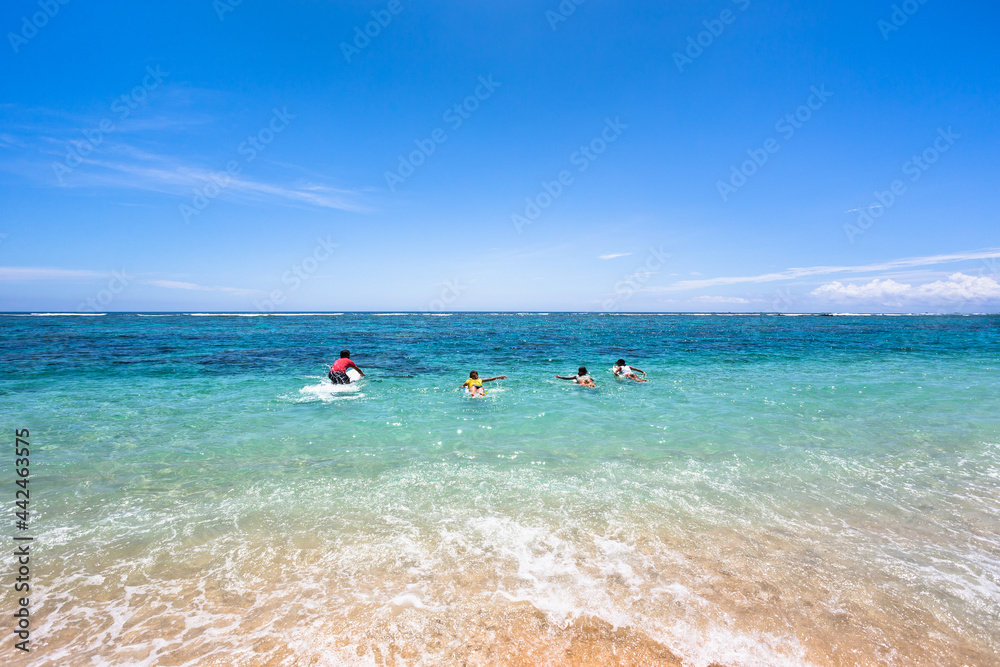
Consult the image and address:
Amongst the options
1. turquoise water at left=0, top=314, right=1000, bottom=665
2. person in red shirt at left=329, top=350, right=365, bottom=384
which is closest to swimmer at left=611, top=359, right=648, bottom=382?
turquoise water at left=0, top=314, right=1000, bottom=665

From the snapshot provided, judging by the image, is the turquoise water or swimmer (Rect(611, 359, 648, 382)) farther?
swimmer (Rect(611, 359, 648, 382))

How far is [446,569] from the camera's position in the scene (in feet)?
18.3

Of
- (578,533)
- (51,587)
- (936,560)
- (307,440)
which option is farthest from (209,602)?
(936,560)

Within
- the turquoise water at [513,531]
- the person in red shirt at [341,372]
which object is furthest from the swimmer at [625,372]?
the person in red shirt at [341,372]

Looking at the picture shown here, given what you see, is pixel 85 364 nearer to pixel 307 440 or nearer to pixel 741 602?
pixel 307 440

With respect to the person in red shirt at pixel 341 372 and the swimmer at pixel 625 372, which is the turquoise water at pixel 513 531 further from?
the swimmer at pixel 625 372

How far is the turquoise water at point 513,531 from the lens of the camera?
447 cm

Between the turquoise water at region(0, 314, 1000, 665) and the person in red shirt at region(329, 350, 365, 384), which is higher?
the person in red shirt at region(329, 350, 365, 384)

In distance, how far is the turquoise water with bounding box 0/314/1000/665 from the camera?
4.47 meters

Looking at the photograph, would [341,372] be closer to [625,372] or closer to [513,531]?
[625,372]

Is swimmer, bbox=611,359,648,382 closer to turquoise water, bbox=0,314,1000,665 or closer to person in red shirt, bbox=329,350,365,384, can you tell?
turquoise water, bbox=0,314,1000,665

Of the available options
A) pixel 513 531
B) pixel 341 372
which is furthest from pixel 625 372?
pixel 513 531

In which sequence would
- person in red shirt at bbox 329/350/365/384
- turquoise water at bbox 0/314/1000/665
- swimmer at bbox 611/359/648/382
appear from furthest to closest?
swimmer at bbox 611/359/648/382, person in red shirt at bbox 329/350/365/384, turquoise water at bbox 0/314/1000/665

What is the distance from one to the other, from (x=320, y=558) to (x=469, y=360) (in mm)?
22995
